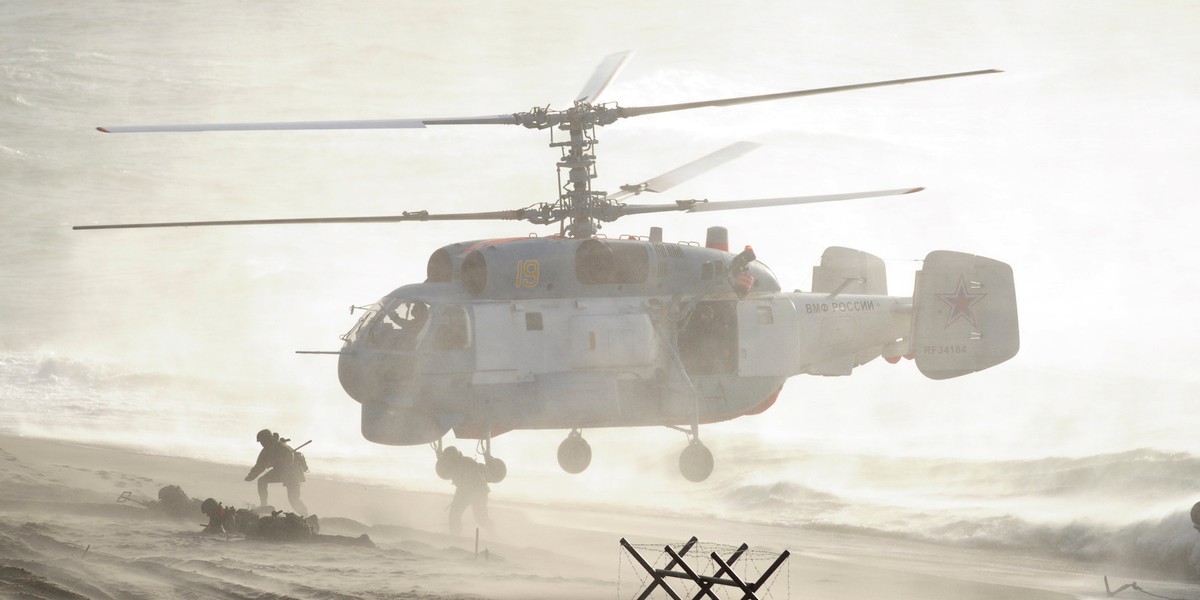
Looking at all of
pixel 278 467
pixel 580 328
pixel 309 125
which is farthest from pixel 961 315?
pixel 278 467

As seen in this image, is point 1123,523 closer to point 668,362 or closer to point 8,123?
point 668,362

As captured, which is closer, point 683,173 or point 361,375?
point 361,375

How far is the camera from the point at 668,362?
51.9 ft

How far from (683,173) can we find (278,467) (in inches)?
257

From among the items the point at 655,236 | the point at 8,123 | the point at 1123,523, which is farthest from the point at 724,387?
the point at 8,123

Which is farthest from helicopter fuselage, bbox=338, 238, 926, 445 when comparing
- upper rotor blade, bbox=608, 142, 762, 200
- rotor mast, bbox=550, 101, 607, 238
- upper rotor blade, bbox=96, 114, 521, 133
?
upper rotor blade, bbox=96, 114, 521, 133

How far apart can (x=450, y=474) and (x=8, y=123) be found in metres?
53.5

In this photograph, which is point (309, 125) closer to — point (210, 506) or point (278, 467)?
point (210, 506)

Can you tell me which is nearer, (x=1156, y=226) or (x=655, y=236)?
(x=655, y=236)

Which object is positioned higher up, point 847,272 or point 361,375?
point 847,272

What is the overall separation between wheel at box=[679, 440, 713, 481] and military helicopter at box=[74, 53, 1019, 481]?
0.02 metres

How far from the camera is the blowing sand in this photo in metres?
12.8

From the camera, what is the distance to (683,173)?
640 inches

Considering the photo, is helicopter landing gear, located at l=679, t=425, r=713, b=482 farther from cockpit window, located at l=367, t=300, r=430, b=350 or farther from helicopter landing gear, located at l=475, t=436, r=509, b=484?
cockpit window, located at l=367, t=300, r=430, b=350
